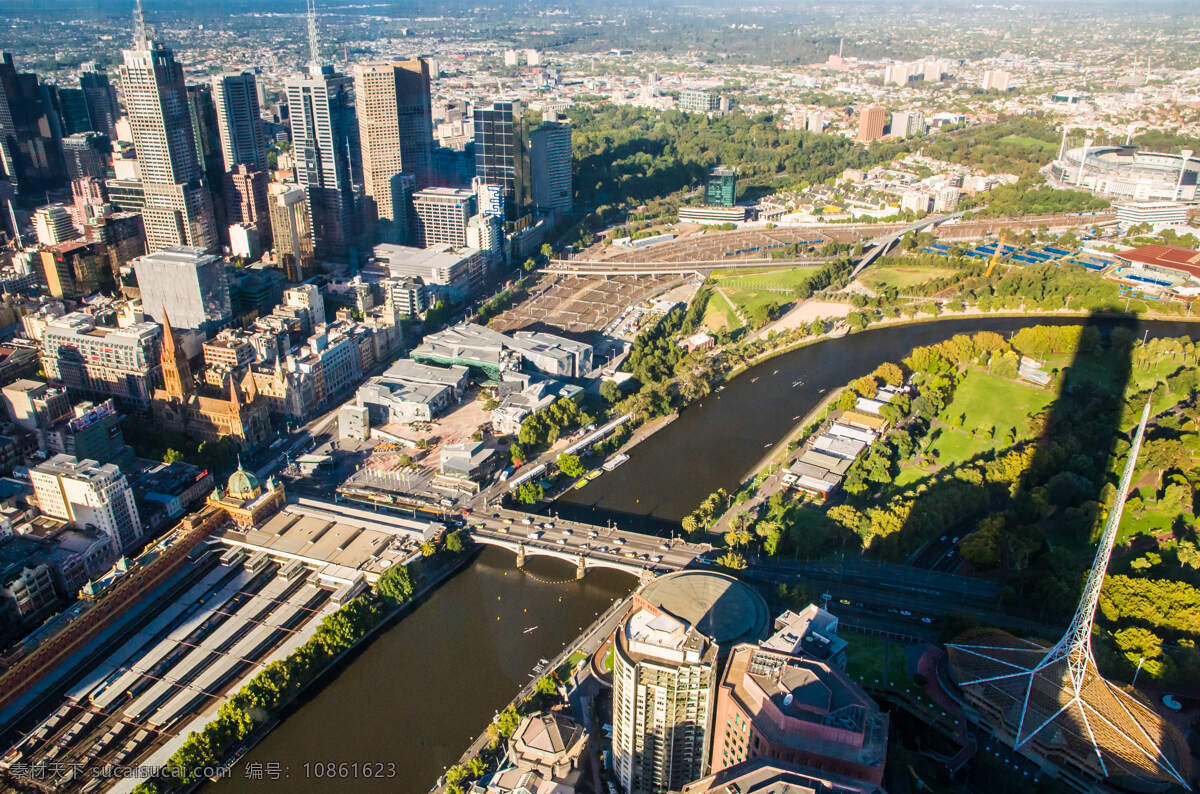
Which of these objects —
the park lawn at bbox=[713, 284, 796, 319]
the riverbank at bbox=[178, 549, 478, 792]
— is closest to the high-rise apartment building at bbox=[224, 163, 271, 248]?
the park lawn at bbox=[713, 284, 796, 319]

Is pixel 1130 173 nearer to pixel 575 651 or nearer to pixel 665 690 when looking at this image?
pixel 575 651

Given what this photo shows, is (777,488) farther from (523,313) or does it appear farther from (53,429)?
(53,429)

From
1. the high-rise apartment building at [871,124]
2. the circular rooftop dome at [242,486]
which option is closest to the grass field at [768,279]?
the circular rooftop dome at [242,486]

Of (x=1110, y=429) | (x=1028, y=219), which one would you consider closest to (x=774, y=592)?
(x=1110, y=429)

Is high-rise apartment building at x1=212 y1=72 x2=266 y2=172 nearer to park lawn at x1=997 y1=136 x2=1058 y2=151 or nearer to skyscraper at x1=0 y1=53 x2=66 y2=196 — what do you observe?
skyscraper at x1=0 y1=53 x2=66 y2=196

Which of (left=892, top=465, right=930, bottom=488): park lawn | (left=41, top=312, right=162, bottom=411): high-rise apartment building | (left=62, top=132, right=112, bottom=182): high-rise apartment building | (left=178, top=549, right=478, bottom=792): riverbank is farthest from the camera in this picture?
(left=62, top=132, right=112, bottom=182): high-rise apartment building
